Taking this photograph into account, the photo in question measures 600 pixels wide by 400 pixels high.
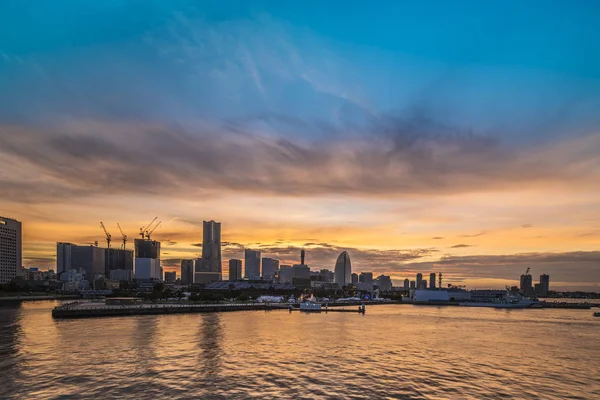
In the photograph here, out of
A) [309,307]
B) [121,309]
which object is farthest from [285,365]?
[309,307]

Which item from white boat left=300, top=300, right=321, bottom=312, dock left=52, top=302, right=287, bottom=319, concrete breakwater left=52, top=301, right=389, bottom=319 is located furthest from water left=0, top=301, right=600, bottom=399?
white boat left=300, top=300, right=321, bottom=312

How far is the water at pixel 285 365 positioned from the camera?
39719 millimetres

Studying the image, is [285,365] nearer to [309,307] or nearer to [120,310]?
[120,310]

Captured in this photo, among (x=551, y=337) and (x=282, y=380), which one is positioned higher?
(x=282, y=380)

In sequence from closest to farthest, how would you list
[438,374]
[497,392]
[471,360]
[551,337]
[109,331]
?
[497,392], [438,374], [471,360], [109,331], [551,337]

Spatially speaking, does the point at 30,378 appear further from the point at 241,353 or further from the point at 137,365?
the point at 241,353

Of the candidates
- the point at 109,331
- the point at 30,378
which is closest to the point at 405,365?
the point at 30,378

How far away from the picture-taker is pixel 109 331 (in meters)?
79.8

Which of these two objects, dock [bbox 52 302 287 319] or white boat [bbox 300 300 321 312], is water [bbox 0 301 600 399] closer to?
dock [bbox 52 302 287 319]

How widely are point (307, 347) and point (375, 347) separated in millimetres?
12146

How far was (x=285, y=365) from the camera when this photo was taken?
50812mm

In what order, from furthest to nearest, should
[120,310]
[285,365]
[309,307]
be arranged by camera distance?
1. [309,307]
2. [120,310]
3. [285,365]

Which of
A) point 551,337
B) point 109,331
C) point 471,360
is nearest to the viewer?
point 471,360

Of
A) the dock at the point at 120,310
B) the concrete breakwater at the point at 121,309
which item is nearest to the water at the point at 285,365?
the dock at the point at 120,310
